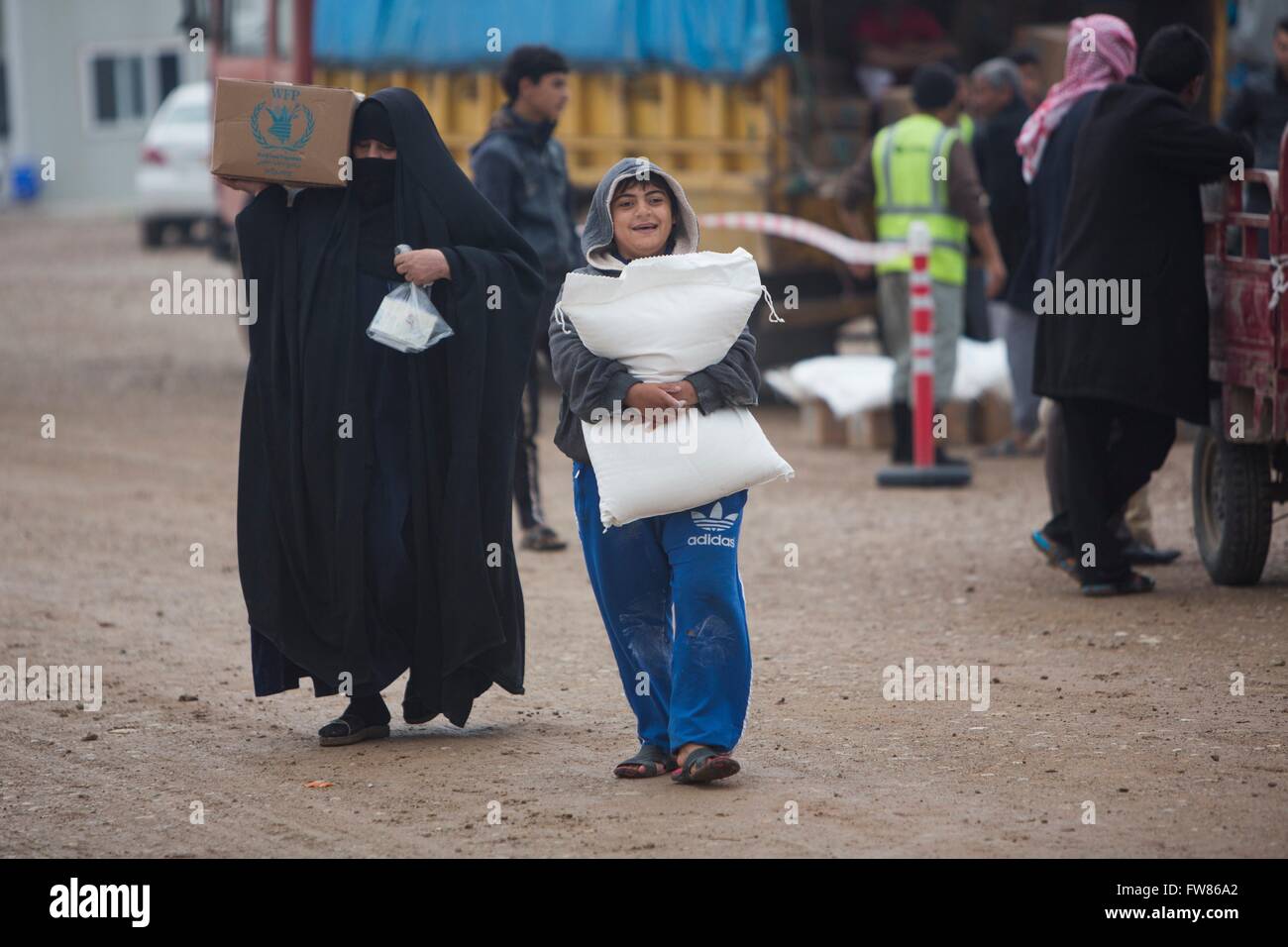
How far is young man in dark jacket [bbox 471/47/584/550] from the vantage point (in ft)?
27.8

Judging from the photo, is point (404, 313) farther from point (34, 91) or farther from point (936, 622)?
point (34, 91)

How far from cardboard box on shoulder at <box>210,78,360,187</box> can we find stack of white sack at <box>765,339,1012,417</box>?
656 cm

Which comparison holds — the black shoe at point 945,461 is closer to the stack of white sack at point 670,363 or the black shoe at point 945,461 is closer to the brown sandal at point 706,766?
the stack of white sack at point 670,363

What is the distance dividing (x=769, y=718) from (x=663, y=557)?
1095 millimetres

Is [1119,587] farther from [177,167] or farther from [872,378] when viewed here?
[177,167]

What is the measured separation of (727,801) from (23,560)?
5.19m

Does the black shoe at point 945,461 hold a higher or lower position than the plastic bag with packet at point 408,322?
lower

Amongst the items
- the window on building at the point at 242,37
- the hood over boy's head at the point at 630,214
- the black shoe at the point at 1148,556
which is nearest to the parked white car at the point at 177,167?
the window on building at the point at 242,37

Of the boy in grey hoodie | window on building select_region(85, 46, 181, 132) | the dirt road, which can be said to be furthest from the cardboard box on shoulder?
window on building select_region(85, 46, 181, 132)

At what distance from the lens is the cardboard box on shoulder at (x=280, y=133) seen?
18.5 ft

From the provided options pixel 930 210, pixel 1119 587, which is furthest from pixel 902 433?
pixel 1119 587

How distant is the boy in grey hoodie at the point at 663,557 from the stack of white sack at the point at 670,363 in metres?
0.05

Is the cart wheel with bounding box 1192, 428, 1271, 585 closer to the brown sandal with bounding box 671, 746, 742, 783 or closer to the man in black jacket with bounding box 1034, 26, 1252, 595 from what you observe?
the man in black jacket with bounding box 1034, 26, 1252, 595
